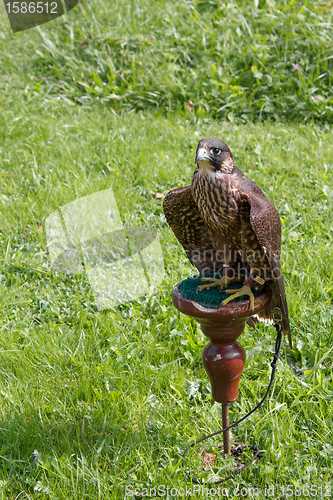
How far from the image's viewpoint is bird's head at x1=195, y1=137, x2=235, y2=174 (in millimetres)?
1868

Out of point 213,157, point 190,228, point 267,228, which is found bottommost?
point 190,228

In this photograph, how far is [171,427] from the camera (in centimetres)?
249

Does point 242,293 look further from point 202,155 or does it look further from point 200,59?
point 200,59

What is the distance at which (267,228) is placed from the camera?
1.90m

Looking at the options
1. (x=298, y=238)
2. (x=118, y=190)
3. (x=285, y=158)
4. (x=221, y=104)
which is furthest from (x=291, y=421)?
(x=221, y=104)

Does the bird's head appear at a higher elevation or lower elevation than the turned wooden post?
higher

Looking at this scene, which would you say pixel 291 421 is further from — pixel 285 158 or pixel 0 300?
pixel 285 158

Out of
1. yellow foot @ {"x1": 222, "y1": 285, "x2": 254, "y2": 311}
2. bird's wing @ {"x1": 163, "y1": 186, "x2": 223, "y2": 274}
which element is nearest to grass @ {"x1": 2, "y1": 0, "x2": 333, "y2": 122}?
bird's wing @ {"x1": 163, "y1": 186, "x2": 223, "y2": 274}

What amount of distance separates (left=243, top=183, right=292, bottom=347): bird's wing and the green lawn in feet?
2.83

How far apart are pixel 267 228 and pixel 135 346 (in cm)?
144

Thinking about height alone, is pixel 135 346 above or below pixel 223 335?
below

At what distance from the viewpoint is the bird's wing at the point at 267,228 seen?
1865 millimetres

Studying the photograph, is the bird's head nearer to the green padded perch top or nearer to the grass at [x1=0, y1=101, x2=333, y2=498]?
the green padded perch top

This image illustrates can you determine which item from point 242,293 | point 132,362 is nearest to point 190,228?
point 242,293
